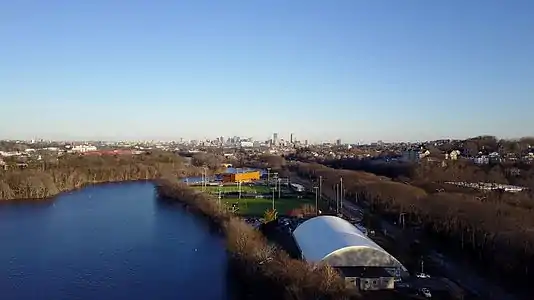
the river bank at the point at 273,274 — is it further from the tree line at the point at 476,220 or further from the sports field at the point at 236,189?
the sports field at the point at 236,189

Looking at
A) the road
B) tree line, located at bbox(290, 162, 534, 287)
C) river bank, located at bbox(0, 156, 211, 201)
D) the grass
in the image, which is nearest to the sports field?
the grass

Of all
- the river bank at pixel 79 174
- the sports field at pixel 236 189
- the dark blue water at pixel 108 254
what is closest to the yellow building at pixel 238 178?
the sports field at pixel 236 189

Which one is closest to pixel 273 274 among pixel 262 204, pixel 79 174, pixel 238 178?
pixel 262 204

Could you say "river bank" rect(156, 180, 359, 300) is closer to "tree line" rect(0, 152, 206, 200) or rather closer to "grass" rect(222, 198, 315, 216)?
"grass" rect(222, 198, 315, 216)

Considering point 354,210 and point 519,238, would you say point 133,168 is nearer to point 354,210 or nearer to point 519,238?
point 354,210

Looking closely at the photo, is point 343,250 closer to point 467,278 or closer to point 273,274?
point 273,274

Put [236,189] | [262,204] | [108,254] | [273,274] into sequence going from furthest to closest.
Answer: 1. [236,189]
2. [262,204]
3. [108,254]
4. [273,274]

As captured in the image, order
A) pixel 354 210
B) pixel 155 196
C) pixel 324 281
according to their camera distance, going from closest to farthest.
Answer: pixel 324 281, pixel 354 210, pixel 155 196

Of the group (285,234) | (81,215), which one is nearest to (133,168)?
(81,215)
